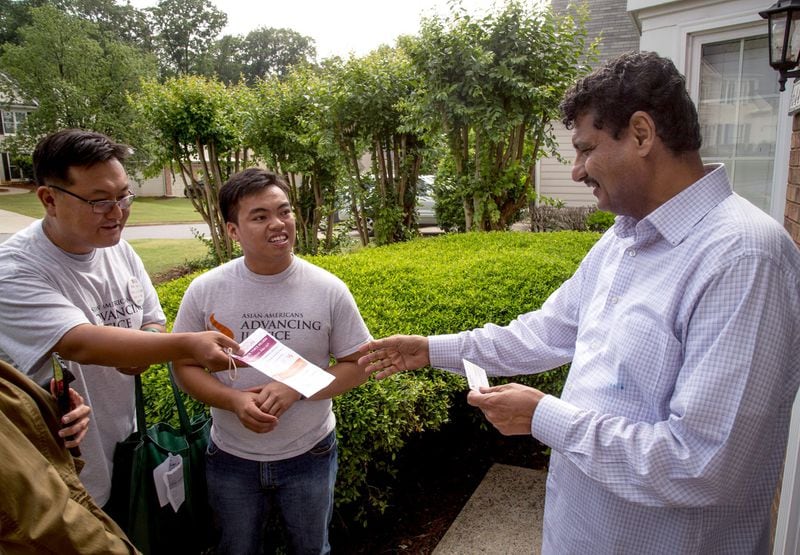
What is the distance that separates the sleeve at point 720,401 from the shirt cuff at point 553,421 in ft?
0.33

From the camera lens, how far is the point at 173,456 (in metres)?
2.31

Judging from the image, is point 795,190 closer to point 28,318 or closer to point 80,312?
point 80,312

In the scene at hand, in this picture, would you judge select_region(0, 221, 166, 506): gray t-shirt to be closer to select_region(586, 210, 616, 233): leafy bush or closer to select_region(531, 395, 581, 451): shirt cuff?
select_region(531, 395, 581, 451): shirt cuff

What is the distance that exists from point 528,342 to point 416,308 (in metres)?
2.35

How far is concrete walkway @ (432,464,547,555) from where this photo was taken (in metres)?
3.36

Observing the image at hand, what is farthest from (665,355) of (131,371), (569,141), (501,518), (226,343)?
(569,141)

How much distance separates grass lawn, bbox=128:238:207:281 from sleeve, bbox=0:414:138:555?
1196 centimetres

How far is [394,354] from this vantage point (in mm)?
2395

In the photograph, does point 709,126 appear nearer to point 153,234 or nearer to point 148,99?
point 148,99

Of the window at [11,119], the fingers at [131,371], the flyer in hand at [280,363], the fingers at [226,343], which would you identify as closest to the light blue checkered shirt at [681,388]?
the flyer in hand at [280,363]

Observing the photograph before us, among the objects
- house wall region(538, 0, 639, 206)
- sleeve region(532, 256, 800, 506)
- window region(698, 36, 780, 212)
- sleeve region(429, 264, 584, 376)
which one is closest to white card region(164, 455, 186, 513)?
sleeve region(429, 264, 584, 376)

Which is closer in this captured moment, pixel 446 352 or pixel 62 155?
pixel 62 155

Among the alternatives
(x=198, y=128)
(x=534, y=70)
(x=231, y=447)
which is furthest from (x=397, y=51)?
(x=231, y=447)

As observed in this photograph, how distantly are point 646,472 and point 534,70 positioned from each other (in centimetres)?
766
